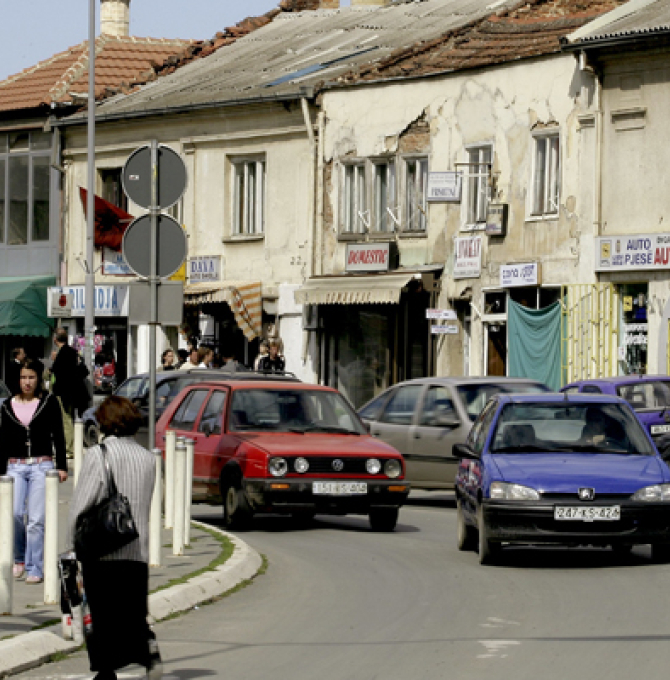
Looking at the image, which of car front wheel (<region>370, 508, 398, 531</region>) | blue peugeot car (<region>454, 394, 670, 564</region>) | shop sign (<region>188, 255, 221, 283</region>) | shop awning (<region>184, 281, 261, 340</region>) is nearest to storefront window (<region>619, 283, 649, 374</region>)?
shop awning (<region>184, 281, 261, 340</region>)

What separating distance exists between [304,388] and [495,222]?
1468 centimetres

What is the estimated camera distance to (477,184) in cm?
3469

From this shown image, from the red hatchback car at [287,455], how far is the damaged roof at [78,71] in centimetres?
2811

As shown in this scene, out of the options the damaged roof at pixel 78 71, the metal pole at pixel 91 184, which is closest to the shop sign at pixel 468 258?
the metal pole at pixel 91 184

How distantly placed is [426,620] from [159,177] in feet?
18.1

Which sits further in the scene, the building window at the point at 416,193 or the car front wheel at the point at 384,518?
the building window at the point at 416,193

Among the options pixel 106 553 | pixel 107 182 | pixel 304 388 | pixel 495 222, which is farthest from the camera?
pixel 107 182

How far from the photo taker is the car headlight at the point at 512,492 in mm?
14406

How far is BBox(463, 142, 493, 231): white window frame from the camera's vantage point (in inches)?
1352

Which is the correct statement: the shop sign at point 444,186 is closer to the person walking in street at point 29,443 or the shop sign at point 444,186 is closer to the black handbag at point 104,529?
the person walking in street at point 29,443

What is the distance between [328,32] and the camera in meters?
45.8

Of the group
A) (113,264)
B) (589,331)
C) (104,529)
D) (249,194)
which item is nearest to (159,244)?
(104,529)

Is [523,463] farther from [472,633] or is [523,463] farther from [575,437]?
[472,633]

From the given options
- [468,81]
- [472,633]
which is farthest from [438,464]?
[468,81]
